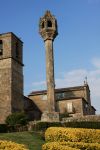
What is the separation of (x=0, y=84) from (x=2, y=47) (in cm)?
662

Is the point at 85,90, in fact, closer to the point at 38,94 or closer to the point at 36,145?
the point at 38,94

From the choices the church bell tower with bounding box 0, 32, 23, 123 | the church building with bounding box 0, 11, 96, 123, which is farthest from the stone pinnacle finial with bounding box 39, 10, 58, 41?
the church bell tower with bounding box 0, 32, 23, 123

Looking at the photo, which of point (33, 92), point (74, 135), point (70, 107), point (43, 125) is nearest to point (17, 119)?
point (43, 125)

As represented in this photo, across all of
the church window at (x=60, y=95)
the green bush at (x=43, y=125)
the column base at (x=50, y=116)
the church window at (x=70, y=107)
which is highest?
the church window at (x=60, y=95)

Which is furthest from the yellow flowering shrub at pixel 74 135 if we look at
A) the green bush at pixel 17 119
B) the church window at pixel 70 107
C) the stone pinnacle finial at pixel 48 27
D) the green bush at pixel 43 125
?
the church window at pixel 70 107

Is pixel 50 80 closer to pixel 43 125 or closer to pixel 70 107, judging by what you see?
pixel 43 125

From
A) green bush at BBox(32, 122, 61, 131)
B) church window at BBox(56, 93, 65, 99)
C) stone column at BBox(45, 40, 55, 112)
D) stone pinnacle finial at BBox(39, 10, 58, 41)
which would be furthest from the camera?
church window at BBox(56, 93, 65, 99)

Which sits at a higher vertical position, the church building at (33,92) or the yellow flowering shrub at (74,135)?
the church building at (33,92)

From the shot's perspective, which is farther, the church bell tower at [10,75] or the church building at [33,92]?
the church bell tower at [10,75]

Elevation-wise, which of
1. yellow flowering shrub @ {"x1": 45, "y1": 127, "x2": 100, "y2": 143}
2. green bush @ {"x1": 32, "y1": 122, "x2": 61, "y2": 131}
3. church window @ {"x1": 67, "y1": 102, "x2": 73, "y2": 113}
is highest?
church window @ {"x1": 67, "y1": 102, "x2": 73, "y2": 113}

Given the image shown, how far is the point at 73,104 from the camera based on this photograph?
63.8m

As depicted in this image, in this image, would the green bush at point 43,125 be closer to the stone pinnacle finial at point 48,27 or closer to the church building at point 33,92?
the church building at point 33,92

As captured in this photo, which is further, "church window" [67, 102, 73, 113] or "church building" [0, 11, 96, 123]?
"church window" [67, 102, 73, 113]

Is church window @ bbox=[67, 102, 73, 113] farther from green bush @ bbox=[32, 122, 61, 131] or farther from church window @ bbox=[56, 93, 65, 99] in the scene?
green bush @ bbox=[32, 122, 61, 131]
